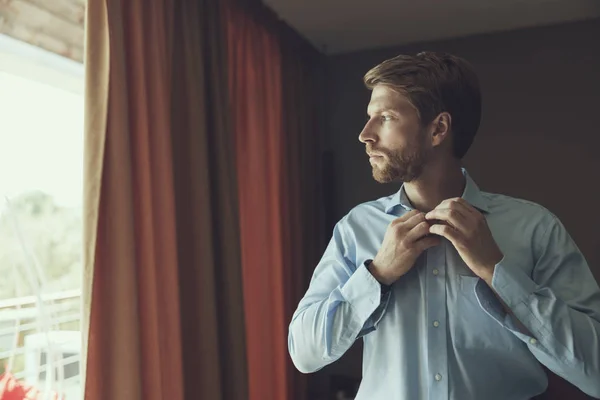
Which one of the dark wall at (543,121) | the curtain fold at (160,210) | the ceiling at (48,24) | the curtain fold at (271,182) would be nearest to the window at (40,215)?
the ceiling at (48,24)

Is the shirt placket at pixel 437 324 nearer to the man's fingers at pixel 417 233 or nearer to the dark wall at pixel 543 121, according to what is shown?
the man's fingers at pixel 417 233

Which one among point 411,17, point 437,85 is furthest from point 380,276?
point 411,17

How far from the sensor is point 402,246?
0.92 metres

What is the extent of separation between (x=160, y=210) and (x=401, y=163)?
76 cm

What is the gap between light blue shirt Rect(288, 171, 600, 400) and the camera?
0.86 m

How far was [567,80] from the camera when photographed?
8.44 ft

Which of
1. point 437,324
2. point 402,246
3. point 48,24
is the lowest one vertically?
point 437,324

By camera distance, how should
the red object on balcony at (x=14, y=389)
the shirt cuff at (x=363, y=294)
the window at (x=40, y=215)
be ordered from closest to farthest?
the shirt cuff at (x=363, y=294), the red object on balcony at (x=14, y=389), the window at (x=40, y=215)

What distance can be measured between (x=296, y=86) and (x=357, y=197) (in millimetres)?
772

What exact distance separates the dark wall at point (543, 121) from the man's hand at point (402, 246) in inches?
73.9

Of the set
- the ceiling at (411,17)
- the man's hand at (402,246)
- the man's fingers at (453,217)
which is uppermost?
the ceiling at (411,17)

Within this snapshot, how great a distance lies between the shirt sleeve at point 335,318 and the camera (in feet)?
3.14

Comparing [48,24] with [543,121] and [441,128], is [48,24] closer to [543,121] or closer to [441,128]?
[441,128]

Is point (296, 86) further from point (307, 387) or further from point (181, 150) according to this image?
point (307, 387)
